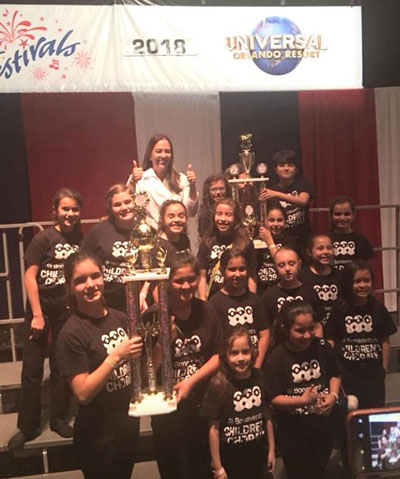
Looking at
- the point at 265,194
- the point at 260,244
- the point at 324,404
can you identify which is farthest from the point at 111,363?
the point at 265,194

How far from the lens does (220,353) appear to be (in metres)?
2.36

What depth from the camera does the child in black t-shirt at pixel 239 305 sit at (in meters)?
2.64

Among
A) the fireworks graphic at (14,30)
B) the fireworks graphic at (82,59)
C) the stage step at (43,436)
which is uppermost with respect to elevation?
the fireworks graphic at (14,30)

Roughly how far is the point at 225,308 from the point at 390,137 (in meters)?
3.67

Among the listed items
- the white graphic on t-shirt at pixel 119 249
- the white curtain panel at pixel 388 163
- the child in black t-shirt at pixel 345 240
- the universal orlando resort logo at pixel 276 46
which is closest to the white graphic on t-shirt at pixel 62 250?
the white graphic on t-shirt at pixel 119 249

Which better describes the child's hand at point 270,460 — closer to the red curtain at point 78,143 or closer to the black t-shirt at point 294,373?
the black t-shirt at point 294,373

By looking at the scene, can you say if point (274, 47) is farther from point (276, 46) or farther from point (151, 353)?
point (151, 353)

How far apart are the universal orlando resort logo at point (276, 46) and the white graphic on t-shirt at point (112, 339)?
3284mm

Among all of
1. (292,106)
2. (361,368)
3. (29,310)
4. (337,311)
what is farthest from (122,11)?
(361,368)

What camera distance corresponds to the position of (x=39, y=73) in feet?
14.7

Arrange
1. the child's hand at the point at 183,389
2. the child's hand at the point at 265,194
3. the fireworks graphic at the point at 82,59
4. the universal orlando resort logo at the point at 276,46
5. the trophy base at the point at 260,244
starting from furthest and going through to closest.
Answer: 1. the universal orlando resort logo at the point at 276,46
2. the fireworks graphic at the point at 82,59
3. the child's hand at the point at 265,194
4. the trophy base at the point at 260,244
5. the child's hand at the point at 183,389

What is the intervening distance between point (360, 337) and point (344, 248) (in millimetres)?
747

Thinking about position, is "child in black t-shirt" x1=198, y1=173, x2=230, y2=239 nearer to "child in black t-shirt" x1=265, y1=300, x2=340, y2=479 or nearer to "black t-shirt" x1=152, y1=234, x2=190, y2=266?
"black t-shirt" x1=152, y1=234, x2=190, y2=266

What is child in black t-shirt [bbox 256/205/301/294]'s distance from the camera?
335cm
